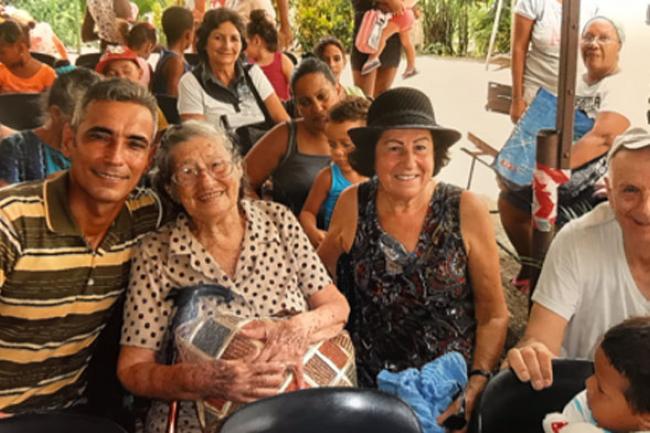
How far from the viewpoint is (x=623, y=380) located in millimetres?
1312

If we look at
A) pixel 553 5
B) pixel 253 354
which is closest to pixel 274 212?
pixel 253 354

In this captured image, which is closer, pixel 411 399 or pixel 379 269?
pixel 411 399

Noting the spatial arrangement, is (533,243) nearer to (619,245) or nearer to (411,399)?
(619,245)

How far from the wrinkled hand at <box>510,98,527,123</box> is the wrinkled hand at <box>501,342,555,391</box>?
5.28 ft

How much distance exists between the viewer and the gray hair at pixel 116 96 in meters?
1.98

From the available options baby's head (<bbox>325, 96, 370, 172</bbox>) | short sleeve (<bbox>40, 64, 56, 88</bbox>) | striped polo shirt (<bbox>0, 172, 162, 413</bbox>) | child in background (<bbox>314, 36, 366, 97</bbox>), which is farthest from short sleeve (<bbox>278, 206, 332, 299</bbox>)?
short sleeve (<bbox>40, 64, 56, 88</bbox>)

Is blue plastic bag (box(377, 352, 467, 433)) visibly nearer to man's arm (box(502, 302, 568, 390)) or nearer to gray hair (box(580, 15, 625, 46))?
man's arm (box(502, 302, 568, 390))

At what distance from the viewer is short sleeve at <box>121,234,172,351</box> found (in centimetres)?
184

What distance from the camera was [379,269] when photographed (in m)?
2.21

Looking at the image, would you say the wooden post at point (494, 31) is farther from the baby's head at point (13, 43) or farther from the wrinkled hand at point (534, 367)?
the baby's head at point (13, 43)

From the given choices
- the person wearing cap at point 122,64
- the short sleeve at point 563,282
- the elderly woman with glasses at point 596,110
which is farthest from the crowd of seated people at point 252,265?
the elderly woman with glasses at point 596,110

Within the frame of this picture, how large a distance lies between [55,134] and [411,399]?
4.88 ft

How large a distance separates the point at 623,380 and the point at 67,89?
6.70ft

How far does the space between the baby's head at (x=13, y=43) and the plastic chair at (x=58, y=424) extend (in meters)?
1.70
